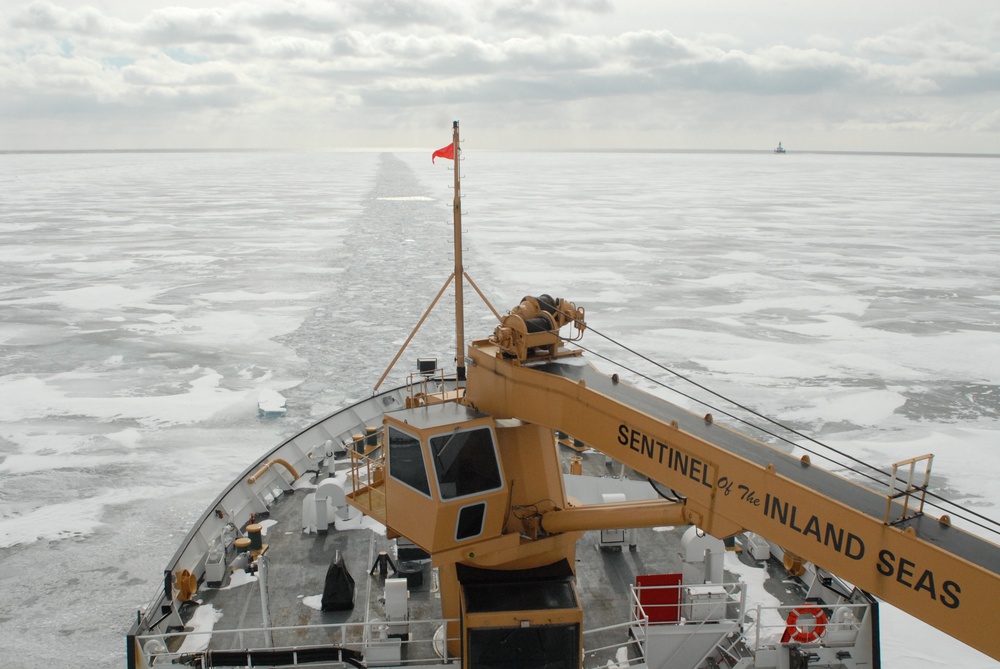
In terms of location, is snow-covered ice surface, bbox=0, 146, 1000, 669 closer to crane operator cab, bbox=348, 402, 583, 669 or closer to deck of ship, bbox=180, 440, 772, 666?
deck of ship, bbox=180, 440, 772, 666

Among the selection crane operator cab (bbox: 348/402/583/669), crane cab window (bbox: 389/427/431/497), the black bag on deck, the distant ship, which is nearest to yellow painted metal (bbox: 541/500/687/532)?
the distant ship

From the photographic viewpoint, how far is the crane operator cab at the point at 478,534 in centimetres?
770

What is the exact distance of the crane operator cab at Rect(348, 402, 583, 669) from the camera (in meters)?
7.70

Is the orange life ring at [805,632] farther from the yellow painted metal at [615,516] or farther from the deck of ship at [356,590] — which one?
the yellow painted metal at [615,516]

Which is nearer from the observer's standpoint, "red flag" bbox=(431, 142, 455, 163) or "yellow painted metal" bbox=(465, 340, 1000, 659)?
"yellow painted metal" bbox=(465, 340, 1000, 659)

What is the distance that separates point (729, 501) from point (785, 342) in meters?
19.6

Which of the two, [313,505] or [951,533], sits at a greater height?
[951,533]

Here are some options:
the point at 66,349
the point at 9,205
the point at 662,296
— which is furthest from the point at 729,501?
the point at 9,205

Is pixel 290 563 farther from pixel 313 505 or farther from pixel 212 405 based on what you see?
pixel 212 405

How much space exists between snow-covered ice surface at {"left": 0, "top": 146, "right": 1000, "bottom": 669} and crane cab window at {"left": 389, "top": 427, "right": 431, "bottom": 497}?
5.24 meters

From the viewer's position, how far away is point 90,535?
1335 cm

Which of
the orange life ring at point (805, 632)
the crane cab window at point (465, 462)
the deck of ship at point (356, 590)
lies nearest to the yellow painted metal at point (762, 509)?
the crane cab window at point (465, 462)

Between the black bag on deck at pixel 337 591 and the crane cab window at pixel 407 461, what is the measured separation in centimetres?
195

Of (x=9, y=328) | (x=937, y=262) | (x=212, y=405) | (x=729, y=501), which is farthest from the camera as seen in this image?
(x=937, y=262)
